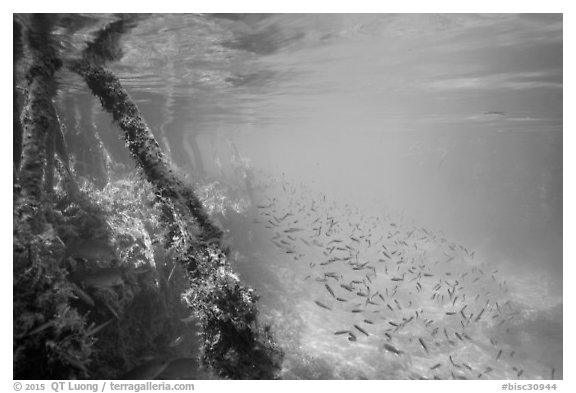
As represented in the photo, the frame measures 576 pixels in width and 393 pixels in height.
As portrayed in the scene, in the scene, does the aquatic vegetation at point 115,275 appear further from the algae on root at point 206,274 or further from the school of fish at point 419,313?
the school of fish at point 419,313

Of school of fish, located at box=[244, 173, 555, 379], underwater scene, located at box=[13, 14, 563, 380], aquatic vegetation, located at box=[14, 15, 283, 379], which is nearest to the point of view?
aquatic vegetation, located at box=[14, 15, 283, 379]

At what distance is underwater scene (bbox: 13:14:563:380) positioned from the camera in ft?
16.6

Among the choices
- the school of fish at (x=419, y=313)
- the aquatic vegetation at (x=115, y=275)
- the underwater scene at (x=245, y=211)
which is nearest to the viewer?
the aquatic vegetation at (x=115, y=275)

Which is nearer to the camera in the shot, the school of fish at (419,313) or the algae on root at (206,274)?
the algae on root at (206,274)

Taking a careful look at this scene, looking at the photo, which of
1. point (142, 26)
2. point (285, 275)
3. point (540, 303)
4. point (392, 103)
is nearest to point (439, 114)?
point (392, 103)

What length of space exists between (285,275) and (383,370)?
891 centimetres

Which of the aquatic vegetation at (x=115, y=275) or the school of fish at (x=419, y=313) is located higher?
the aquatic vegetation at (x=115, y=275)

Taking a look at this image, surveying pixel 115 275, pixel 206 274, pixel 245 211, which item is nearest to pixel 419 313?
pixel 245 211

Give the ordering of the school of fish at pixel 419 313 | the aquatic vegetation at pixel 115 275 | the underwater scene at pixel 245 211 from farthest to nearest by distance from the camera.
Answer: the school of fish at pixel 419 313 < the underwater scene at pixel 245 211 < the aquatic vegetation at pixel 115 275

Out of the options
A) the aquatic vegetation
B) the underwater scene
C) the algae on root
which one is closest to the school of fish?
the underwater scene

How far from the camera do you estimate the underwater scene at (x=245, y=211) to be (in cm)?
507

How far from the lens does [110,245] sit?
28.9 feet

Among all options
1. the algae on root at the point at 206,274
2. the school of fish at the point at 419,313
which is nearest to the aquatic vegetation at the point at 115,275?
the algae on root at the point at 206,274

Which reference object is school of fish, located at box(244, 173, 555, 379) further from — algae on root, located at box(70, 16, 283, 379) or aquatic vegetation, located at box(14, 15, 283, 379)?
algae on root, located at box(70, 16, 283, 379)
